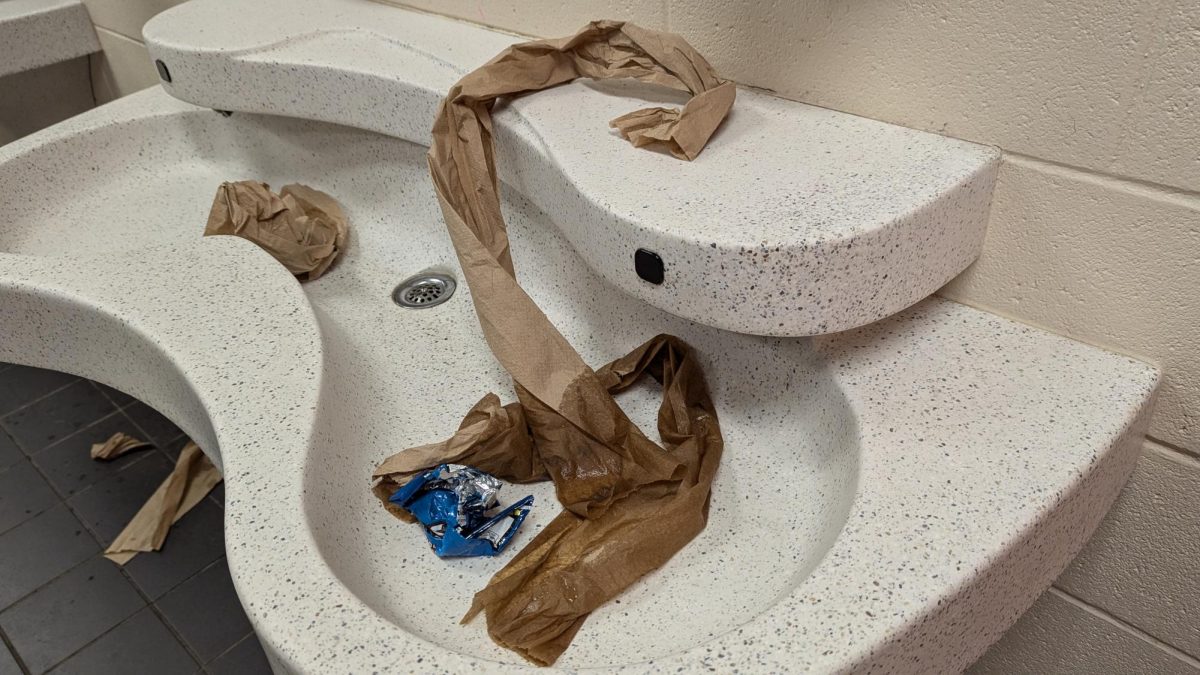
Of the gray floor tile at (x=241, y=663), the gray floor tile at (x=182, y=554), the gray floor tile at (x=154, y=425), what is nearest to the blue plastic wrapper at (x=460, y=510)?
the gray floor tile at (x=241, y=663)

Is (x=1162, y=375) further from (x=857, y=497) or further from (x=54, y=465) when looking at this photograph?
(x=54, y=465)

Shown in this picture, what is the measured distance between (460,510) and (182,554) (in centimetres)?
110

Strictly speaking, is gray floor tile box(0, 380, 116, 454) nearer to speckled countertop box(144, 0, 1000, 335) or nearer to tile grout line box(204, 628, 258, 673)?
tile grout line box(204, 628, 258, 673)

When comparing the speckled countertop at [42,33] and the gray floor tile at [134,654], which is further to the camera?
the speckled countertop at [42,33]

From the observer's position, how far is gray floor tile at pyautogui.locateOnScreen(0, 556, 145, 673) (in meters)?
1.50

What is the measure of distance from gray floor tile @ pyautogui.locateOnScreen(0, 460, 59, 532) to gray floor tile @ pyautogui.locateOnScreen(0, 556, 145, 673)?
0.24 meters

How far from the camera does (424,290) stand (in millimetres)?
1306

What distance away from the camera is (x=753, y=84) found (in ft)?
3.30

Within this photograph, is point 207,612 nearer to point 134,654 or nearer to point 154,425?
point 134,654

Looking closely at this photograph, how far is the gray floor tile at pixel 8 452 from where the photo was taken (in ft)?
6.21

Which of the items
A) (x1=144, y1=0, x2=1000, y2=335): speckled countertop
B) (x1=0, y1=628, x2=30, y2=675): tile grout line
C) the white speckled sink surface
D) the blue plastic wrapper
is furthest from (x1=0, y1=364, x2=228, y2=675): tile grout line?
(x1=144, y1=0, x2=1000, y2=335): speckled countertop

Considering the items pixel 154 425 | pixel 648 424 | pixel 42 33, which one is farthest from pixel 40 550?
pixel 648 424

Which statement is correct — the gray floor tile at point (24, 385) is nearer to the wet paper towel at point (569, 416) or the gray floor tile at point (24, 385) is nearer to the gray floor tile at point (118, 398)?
the gray floor tile at point (118, 398)

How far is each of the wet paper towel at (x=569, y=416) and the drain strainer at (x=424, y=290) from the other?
316mm
